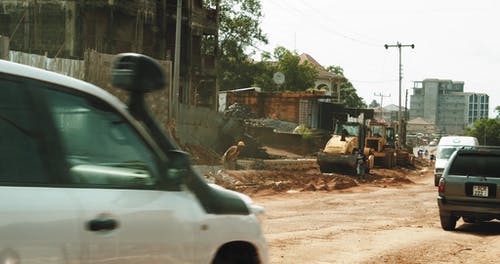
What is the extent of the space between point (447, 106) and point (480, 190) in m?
173

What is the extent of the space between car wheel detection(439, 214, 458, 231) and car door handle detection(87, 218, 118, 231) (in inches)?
414

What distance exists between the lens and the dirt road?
9844 mm

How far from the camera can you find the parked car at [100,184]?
338cm

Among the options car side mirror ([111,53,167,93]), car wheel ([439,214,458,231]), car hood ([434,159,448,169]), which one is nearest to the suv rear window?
car wheel ([439,214,458,231])

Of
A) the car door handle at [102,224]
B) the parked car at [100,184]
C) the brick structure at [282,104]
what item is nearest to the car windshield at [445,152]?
the brick structure at [282,104]

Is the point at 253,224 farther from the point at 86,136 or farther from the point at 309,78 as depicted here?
the point at 309,78

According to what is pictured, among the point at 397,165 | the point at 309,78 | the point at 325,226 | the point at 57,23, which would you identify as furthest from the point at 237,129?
the point at 309,78

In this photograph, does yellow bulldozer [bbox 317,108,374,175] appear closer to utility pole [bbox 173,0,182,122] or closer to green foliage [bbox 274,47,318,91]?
utility pole [bbox 173,0,182,122]

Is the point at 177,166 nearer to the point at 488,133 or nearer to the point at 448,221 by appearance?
the point at 448,221

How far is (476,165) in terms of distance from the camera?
43.9 feet

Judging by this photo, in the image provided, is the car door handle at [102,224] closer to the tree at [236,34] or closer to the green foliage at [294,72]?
the tree at [236,34]

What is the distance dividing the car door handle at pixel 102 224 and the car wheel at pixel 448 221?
10.5 meters

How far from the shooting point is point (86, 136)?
3.92 metres

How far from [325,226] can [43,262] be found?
34.3 ft
